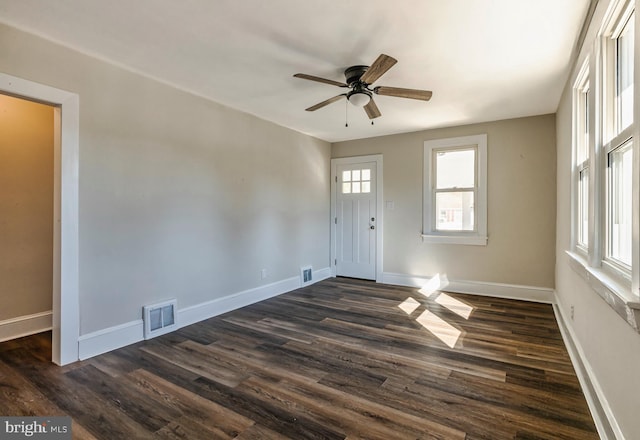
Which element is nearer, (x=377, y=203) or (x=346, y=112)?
(x=346, y=112)

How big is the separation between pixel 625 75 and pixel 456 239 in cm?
329

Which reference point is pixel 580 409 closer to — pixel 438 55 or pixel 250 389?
pixel 250 389

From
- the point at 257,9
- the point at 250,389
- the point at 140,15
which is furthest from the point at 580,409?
the point at 140,15

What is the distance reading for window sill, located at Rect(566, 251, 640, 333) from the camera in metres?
1.27

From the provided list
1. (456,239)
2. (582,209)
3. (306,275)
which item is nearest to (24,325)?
(306,275)

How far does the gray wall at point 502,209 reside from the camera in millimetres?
4328

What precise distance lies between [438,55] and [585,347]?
2502 mm

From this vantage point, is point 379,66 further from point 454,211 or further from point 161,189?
point 454,211

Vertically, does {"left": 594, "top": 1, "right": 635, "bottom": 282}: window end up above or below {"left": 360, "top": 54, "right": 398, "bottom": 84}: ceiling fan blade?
below

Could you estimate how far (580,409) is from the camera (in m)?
1.98

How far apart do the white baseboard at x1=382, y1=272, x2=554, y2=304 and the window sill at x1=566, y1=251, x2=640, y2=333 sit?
2435 millimetres

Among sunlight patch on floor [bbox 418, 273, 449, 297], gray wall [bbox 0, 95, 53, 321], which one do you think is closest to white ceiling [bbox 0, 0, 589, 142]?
gray wall [bbox 0, 95, 53, 321]

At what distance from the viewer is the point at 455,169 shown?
4969 millimetres

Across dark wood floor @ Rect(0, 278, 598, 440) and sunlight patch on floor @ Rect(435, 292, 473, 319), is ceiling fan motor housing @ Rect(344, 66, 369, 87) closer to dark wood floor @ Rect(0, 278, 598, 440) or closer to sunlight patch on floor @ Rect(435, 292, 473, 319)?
dark wood floor @ Rect(0, 278, 598, 440)
